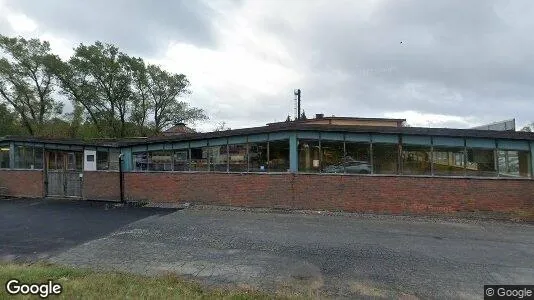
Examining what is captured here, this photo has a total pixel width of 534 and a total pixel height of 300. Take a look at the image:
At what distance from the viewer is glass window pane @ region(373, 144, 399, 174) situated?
13.5m

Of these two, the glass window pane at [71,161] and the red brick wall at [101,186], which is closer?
the red brick wall at [101,186]

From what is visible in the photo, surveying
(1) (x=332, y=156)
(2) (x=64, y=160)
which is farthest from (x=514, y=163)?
(2) (x=64, y=160)

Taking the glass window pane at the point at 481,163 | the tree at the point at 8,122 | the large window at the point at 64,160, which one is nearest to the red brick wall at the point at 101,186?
the large window at the point at 64,160

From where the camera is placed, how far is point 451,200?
1299cm

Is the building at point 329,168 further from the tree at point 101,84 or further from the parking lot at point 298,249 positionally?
the tree at point 101,84

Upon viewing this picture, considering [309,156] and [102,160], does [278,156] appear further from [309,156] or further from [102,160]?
[102,160]

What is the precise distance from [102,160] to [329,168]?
40.7ft

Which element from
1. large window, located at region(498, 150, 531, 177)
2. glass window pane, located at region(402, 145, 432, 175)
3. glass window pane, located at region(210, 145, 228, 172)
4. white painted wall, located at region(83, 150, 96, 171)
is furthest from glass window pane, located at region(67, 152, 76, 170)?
large window, located at region(498, 150, 531, 177)

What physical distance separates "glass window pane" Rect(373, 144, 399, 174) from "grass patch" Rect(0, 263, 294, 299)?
9654mm

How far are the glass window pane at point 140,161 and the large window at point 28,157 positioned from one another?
261 inches

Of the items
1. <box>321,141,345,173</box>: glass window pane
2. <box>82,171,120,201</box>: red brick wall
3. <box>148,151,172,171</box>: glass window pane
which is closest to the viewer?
<box>321,141,345,173</box>: glass window pane

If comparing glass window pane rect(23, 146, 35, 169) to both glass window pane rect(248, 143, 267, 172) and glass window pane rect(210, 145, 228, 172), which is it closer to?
glass window pane rect(210, 145, 228, 172)

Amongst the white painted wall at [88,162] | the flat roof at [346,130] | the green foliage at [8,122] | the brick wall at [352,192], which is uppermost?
the green foliage at [8,122]

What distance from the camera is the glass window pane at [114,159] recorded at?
1803 cm
